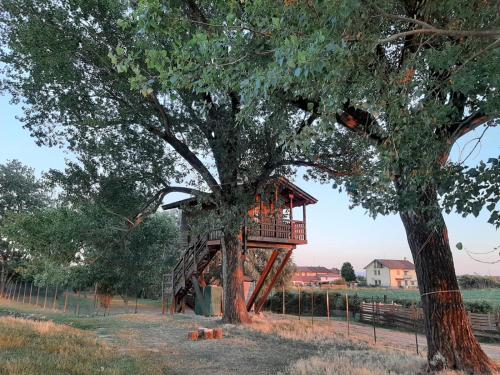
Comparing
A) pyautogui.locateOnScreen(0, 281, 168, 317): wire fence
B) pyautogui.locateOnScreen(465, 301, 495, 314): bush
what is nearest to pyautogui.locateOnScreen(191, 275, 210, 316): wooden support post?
pyautogui.locateOnScreen(0, 281, 168, 317): wire fence

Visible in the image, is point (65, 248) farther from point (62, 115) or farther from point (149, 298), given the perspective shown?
point (149, 298)

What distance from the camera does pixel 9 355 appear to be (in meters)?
6.86

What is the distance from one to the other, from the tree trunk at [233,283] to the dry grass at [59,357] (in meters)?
5.72

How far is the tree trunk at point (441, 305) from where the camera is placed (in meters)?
6.38

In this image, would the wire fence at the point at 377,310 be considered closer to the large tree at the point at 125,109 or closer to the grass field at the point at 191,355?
the grass field at the point at 191,355

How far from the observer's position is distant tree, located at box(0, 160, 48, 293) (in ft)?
133

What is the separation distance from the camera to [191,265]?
20422mm

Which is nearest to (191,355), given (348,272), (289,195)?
(289,195)

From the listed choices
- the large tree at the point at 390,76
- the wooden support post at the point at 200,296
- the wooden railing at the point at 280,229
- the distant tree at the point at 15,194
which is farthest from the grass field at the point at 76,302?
the large tree at the point at 390,76

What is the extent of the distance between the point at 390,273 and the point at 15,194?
7594 cm

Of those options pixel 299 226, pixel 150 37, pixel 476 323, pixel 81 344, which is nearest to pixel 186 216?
pixel 299 226

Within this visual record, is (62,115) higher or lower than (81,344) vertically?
higher

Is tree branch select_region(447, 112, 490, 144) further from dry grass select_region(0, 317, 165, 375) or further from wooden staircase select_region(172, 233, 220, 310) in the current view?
wooden staircase select_region(172, 233, 220, 310)

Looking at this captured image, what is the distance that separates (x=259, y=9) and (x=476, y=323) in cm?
1854
